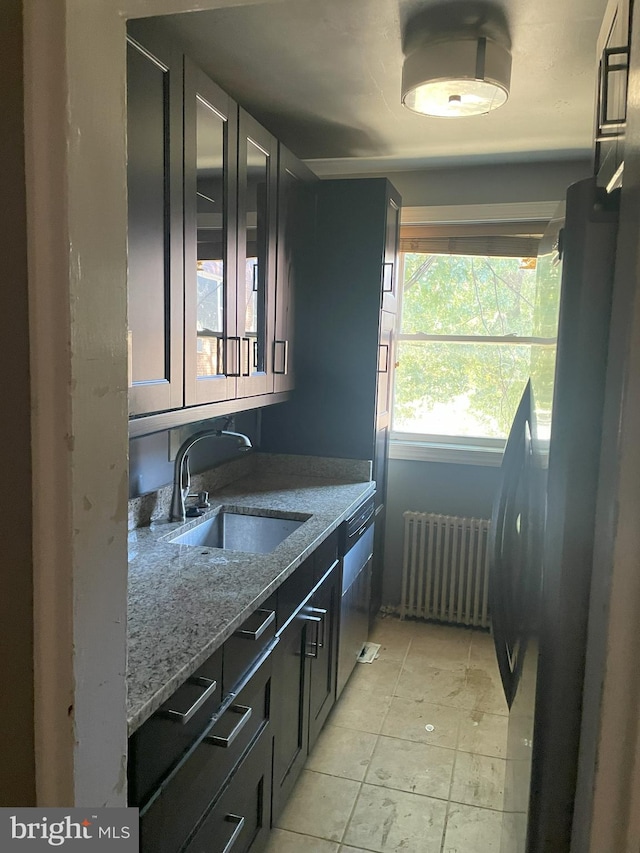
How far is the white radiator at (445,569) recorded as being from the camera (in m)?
3.46

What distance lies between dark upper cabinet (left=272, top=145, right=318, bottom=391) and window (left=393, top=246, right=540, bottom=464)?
0.87 meters

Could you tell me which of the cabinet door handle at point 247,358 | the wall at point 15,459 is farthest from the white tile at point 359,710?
the wall at point 15,459

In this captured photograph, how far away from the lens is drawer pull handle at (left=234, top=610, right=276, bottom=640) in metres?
1.59

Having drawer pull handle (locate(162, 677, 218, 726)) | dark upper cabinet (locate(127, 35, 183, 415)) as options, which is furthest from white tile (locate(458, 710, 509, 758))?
dark upper cabinet (locate(127, 35, 183, 415))

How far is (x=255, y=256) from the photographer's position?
7.60 feet

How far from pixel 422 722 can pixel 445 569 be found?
38.7 inches

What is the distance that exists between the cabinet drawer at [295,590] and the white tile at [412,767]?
2.63 ft

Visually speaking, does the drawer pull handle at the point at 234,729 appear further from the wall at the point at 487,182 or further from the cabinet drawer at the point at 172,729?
the wall at the point at 487,182

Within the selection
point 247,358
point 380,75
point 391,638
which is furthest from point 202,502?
point 380,75

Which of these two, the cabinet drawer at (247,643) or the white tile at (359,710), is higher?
the cabinet drawer at (247,643)

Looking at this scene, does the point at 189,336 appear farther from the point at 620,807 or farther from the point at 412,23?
the point at 620,807

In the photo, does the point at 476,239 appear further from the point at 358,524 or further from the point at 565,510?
the point at 565,510

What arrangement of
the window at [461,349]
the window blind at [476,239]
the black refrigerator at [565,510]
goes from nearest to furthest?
the black refrigerator at [565,510] → the window blind at [476,239] → the window at [461,349]

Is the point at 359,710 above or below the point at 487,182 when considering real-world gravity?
below
